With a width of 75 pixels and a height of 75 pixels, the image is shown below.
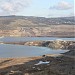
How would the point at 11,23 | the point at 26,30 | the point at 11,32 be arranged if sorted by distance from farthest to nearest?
the point at 11,23, the point at 26,30, the point at 11,32

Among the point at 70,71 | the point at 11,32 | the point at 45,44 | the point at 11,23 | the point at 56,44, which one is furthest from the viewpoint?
the point at 11,23

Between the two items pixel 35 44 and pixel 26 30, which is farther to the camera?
pixel 26 30

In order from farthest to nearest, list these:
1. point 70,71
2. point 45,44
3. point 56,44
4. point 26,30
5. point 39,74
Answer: point 26,30
point 45,44
point 56,44
point 70,71
point 39,74

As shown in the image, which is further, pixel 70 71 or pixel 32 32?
pixel 32 32

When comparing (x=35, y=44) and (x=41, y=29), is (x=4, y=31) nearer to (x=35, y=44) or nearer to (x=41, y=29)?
(x=41, y=29)

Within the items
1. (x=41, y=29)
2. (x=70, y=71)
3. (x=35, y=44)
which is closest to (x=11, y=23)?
(x=41, y=29)

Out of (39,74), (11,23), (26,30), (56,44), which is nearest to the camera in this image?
(39,74)

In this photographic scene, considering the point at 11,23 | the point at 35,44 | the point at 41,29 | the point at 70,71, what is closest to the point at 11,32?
the point at 41,29

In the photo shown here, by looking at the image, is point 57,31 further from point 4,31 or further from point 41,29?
point 4,31
